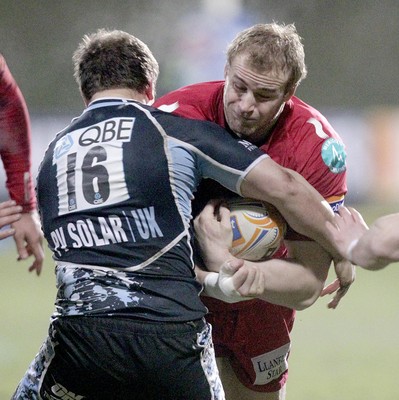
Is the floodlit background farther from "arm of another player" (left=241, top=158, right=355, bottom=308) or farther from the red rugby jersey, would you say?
"arm of another player" (left=241, top=158, right=355, bottom=308)

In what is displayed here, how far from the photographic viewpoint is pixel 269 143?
133 inches

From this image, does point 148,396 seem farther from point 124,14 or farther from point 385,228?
point 124,14

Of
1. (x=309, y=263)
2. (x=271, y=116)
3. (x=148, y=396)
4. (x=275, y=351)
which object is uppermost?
(x=271, y=116)

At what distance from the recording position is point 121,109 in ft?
9.68

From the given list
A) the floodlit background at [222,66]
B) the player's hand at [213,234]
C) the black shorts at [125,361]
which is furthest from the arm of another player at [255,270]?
the floodlit background at [222,66]

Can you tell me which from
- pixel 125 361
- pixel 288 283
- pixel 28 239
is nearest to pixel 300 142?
pixel 288 283

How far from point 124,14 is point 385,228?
769 centimetres

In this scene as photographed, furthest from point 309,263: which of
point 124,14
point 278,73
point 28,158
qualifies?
point 124,14

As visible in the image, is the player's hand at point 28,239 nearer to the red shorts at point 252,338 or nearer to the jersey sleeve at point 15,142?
the jersey sleeve at point 15,142

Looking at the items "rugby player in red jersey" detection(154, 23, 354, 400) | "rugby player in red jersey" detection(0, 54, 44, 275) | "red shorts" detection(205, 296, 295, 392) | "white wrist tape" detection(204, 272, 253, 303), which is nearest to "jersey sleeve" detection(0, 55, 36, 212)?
"rugby player in red jersey" detection(0, 54, 44, 275)

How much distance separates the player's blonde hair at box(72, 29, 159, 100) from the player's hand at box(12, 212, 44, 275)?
34.7 inches

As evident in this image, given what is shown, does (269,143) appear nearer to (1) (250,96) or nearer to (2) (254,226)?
(1) (250,96)

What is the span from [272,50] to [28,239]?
4.47 ft

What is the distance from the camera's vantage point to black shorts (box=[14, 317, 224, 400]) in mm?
2754
